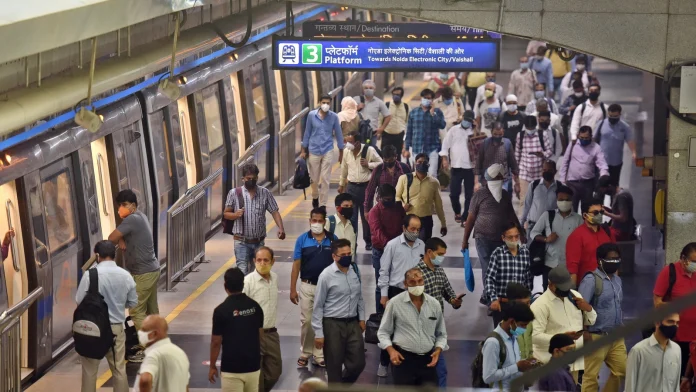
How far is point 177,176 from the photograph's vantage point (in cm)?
1700

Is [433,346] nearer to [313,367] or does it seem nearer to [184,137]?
[313,367]

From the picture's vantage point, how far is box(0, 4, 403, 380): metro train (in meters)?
11.9

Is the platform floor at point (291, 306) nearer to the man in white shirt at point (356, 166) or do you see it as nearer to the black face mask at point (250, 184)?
the man in white shirt at point (356, 166)

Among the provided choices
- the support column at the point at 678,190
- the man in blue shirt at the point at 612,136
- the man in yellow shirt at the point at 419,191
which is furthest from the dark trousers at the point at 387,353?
the man in blue shirt at the point at 612,136

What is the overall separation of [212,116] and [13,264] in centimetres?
777

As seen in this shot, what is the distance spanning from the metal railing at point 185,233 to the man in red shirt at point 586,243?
5205 millimetres

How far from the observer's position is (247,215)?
44.7ft

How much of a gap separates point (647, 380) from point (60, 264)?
6.02 m

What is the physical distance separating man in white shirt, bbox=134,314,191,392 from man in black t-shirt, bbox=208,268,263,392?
0.94 metres

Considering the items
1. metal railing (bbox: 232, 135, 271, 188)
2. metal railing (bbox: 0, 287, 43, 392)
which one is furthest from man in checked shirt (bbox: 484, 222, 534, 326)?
metal railing (bbox: 232, 135, 271, 188)

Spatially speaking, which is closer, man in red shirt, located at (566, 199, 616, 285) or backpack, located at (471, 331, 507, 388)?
backpack, located at (471, 331, 507, 388)

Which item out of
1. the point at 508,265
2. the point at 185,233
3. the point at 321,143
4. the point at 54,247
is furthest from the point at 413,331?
the point at 321,143

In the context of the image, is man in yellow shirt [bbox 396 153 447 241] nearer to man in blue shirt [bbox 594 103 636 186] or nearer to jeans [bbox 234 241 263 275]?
jeans [bbox 234 241 263 275]

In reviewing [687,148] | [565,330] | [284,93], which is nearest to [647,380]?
[565,330]
